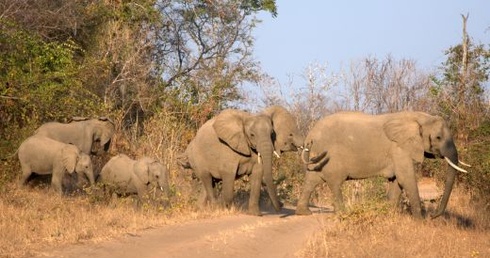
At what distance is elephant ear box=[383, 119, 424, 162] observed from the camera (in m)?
15.9

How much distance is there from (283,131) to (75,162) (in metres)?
4.29

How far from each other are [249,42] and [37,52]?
1285cm

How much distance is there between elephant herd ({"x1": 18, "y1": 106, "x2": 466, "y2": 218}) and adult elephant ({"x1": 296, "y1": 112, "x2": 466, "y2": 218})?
2 centimetres

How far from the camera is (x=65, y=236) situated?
1147 cm

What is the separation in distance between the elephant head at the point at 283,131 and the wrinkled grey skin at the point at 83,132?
4.32m

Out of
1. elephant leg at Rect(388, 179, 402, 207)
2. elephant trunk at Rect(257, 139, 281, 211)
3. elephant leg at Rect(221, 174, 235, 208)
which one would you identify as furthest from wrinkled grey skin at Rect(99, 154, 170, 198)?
elephant leg at Rect(388, 179, 402, 207)

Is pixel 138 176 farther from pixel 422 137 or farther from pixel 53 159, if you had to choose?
pixel 422 137

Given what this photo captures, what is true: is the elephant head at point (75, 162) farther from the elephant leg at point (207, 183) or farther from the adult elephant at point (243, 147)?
the elephant leg at point (207, 183)

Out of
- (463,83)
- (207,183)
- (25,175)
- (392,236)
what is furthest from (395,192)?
(463,83)

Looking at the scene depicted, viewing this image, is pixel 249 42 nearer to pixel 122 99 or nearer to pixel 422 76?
pixel 122 99

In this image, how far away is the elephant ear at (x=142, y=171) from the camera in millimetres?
17609

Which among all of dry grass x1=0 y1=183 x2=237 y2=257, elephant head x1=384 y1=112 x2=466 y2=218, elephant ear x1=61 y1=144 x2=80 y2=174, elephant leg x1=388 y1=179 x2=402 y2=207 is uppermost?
elephant head x1=384 y1=112 x2=466 y2=218

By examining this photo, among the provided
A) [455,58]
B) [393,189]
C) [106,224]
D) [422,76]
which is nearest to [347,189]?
[393,189]

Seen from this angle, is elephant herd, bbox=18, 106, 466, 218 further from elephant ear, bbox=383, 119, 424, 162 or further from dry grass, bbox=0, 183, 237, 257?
dry grass, bbox=0, 183, 237, 257
